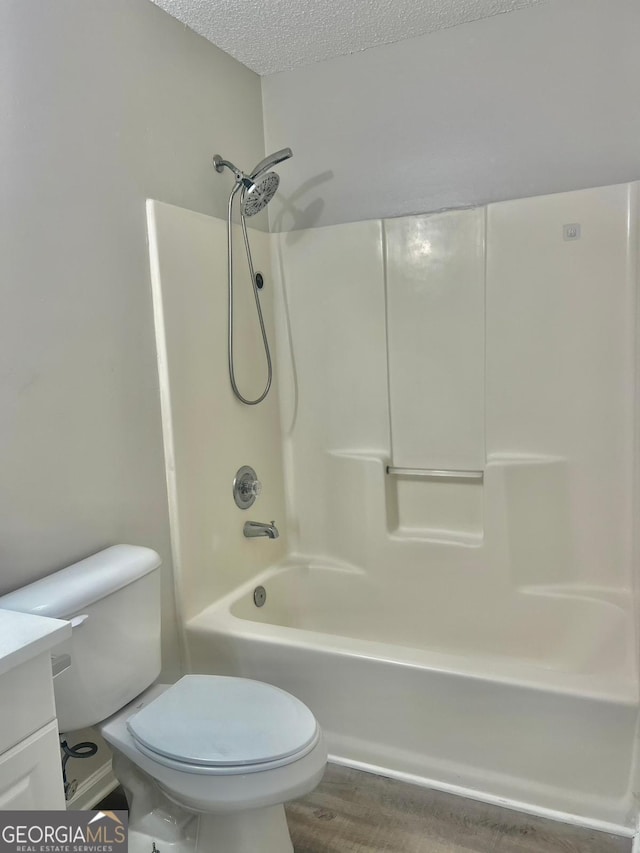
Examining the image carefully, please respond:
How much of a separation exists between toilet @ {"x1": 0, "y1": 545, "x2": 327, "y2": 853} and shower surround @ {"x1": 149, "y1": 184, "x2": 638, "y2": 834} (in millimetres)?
363

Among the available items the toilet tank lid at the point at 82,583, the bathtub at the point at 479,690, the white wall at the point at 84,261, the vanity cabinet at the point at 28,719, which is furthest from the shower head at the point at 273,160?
the vanity cabinet at the point at 28,719

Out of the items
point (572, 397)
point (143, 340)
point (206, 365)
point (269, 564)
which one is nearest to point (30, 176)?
point (143, 340)

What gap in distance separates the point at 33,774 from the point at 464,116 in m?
2.25

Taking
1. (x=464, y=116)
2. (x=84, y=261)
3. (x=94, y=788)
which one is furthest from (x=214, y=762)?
(x=464, y=116)

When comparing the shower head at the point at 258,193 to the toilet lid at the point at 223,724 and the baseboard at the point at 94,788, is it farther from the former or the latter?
the baseboard at the point at 94,788

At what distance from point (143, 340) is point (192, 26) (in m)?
1.07

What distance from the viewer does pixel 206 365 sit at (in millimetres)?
2127

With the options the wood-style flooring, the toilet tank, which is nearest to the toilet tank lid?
the toilet tank

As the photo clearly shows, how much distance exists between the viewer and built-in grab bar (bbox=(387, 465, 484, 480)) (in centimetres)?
230

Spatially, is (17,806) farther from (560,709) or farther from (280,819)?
(560,709)

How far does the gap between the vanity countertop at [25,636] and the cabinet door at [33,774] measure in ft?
0.50

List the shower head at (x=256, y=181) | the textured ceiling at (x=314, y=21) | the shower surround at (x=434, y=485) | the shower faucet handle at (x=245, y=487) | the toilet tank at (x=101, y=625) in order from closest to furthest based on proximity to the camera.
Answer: the toilet tank at (x=101, y=625), the shower surround at (x=434, y=485), the textured ceiling at (x=314, y=21), the shower head at (x=256, y=181), the shower faucet handle at (x=245, y=487)

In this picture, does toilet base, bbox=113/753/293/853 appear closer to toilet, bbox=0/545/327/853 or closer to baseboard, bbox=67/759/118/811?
toilet, bbox=0/545/327/853

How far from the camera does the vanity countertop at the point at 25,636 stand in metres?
1.03
